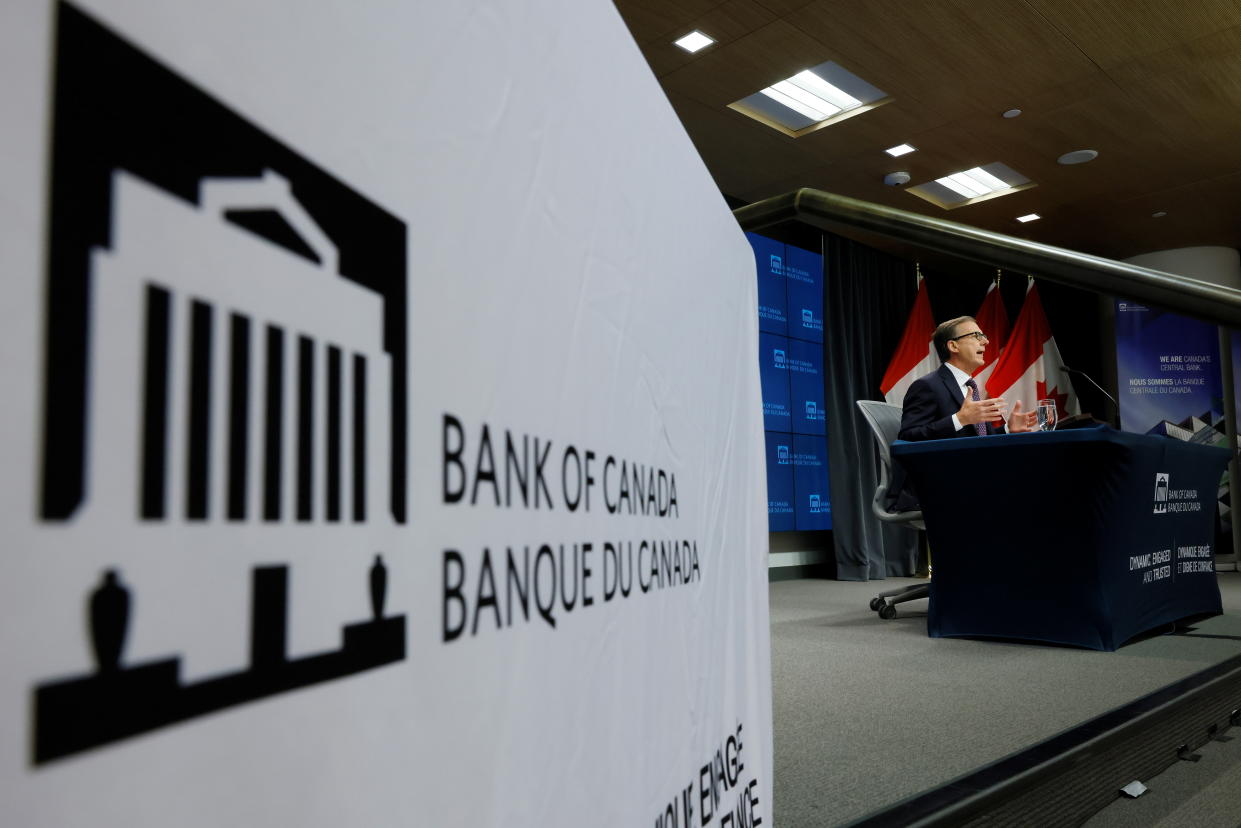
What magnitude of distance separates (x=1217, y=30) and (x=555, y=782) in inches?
174

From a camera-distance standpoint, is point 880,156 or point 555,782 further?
point 880,156

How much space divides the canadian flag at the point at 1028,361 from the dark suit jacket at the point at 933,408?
3.26 m

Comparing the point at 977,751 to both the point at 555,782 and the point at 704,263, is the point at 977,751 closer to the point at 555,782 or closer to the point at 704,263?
the point at 704,263

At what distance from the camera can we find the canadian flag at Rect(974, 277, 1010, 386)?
623 cm

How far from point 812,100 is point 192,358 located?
4355mm

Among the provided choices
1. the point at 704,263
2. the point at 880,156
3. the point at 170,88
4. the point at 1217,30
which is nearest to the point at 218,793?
the point at 170,88

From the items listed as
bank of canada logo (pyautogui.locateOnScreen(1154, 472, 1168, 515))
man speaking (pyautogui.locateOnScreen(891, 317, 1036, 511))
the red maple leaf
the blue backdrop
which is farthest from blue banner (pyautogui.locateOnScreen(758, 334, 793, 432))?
bank of canada logo (pyautogui.locateOnScreen(1154, 472, 1168, 515))

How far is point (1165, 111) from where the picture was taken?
13.9ft

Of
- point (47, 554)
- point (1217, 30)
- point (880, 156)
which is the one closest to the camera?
point (47, 554)

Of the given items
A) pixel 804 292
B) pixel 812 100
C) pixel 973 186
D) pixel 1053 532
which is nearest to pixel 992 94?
pixel 812 100

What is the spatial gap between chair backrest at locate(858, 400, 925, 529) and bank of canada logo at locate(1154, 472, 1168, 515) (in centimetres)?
76

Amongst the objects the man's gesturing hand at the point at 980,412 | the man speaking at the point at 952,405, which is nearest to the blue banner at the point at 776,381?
the man speaking at the point at 952,405

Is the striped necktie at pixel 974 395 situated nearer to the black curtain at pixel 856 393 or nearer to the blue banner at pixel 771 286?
the blue banner at pixel 771 286

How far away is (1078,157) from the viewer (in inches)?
186
